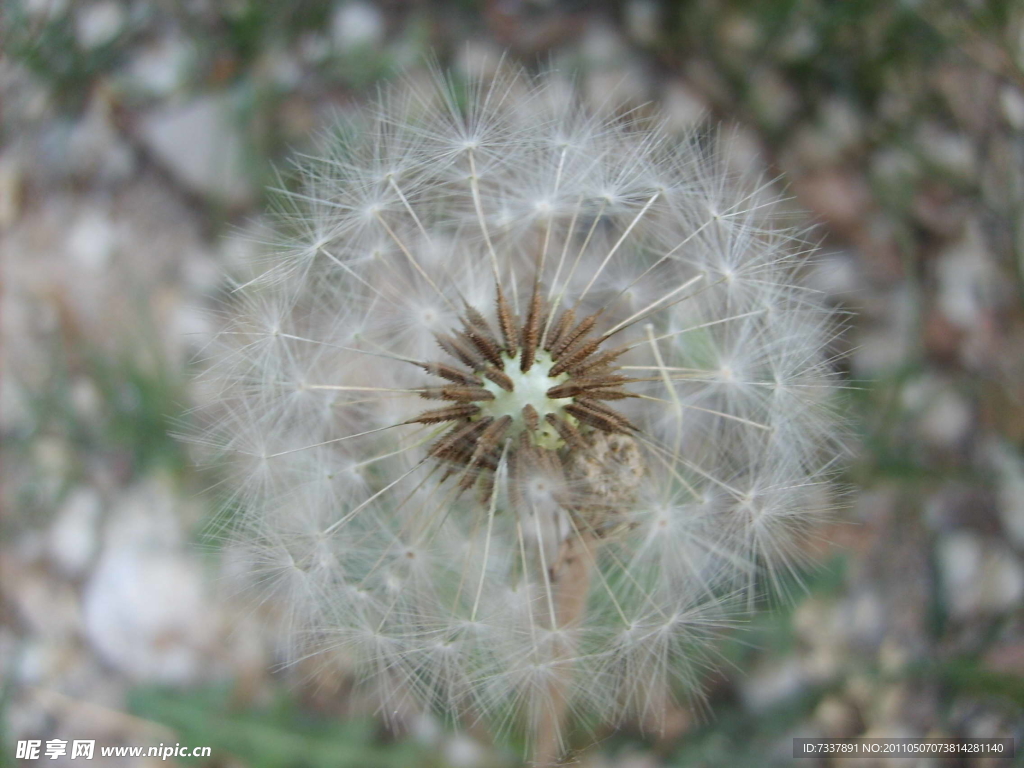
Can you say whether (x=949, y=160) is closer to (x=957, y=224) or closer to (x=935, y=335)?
(x=957, y=224)

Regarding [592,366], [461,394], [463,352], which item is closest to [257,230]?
[463,352]

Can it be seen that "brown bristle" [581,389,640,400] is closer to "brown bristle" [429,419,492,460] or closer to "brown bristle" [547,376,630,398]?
"brown bristle" [547,376,630,398]

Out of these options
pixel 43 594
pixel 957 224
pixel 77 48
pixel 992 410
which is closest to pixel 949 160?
pixel 957 224

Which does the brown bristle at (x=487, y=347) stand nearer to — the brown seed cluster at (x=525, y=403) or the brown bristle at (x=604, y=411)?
the brown seed cluster at (x=525, y=403)

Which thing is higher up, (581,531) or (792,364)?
(792,364)

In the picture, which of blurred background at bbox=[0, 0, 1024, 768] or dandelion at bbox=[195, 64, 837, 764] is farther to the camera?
blurred background at bbox=[0, 0, 1024, 768]

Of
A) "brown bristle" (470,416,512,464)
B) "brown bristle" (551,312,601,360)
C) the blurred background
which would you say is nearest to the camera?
"brown bristle" (470,416,512,464)

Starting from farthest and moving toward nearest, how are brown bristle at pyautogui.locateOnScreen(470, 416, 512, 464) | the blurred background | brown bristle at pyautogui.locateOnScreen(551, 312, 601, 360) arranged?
the blurred background, brown bristle at pyautogui.locateOnScreen(551, 312, 601, 360), brown bristle at pyautogui.locateOnScreen(470, 416, 512, 464)

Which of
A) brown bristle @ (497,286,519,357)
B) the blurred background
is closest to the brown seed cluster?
brown bristle @ (497,286,519,357)
